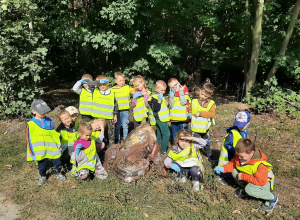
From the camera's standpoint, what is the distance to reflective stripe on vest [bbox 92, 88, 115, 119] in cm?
556

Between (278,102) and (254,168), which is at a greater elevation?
(254,168)

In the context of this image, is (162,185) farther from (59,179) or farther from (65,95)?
(65,95)

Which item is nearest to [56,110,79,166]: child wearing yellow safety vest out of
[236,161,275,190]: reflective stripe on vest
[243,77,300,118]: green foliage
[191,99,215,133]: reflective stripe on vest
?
[191,99,215,133]: reflective stripe on vest

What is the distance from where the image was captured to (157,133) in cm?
580

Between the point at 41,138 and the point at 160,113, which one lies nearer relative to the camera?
the point at 41,138

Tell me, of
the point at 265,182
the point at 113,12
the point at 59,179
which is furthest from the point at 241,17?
the point at 59,179

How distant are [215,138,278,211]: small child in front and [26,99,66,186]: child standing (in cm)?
305

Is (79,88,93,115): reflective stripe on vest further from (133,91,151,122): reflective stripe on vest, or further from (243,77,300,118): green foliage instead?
(243,77,300,118): green foliage

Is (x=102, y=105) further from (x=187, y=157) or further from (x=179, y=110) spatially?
(x=187, y=157)

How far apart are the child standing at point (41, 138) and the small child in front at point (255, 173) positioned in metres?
3.05

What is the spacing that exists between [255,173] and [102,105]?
3258 millimetres

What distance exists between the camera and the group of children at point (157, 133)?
398cm

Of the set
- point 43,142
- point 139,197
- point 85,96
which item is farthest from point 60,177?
point 85,96

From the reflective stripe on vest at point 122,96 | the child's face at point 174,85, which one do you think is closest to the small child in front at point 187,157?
the child's face at point 174,85
